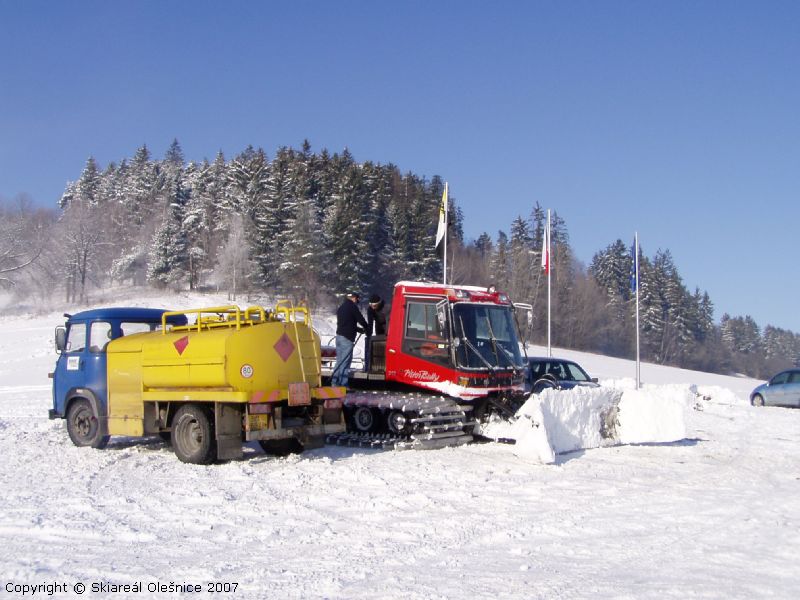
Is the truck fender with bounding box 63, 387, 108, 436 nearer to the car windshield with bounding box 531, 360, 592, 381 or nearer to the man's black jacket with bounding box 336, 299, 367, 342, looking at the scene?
the man's black jacket with bounding box 336, 299, 367, 342

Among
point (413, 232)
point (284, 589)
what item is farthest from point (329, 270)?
point (284, 589)

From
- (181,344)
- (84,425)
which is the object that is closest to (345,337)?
(181,344)

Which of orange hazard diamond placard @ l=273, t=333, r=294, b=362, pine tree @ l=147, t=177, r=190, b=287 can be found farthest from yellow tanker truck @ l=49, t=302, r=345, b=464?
pine tree @ l=147, t=177, r=190, b=287

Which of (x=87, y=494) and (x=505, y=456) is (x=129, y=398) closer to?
(x=87, y=494)

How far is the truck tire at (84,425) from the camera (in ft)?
40.4

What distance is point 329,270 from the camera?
56812 mm

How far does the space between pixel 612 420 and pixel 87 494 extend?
29.1 ft

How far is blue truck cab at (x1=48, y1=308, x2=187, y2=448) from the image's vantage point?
12.4 meters

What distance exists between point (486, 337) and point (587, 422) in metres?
2.33

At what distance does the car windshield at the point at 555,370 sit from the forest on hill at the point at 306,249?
36149 mm

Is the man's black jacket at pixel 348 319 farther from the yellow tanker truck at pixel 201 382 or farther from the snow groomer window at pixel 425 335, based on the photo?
the yellow tanker truck at pixel 201 382

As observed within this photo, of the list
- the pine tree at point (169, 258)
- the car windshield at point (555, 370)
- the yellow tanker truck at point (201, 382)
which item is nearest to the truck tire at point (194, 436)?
the yellow tanker truck at point (201, 382)

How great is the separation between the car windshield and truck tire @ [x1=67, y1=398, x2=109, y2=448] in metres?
11.4

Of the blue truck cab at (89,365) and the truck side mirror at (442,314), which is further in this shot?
the truck side mirror at (442,314)
